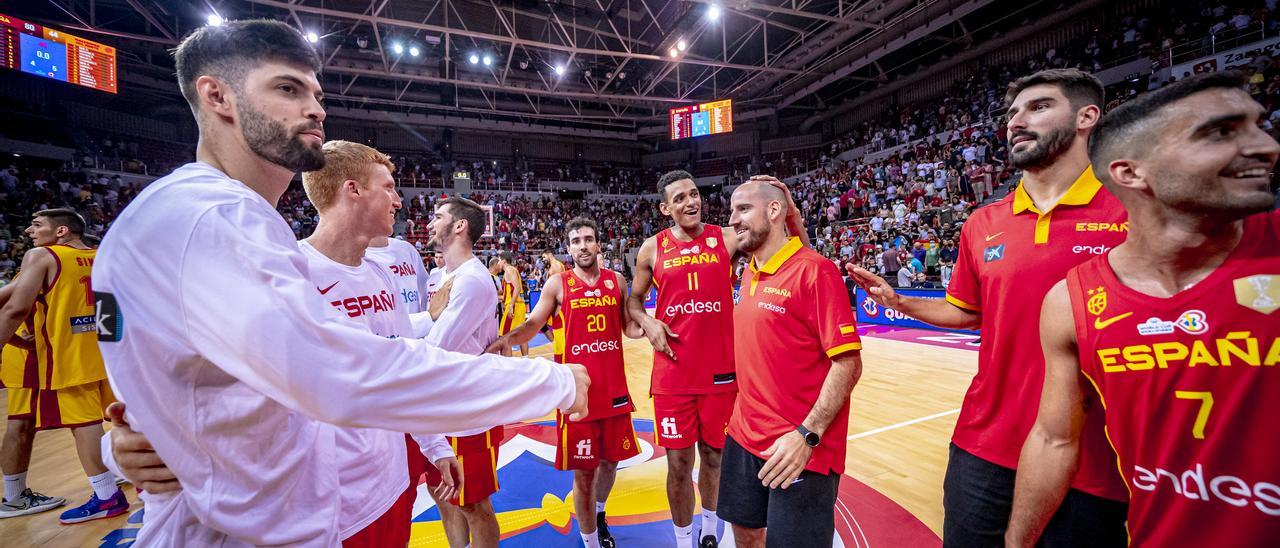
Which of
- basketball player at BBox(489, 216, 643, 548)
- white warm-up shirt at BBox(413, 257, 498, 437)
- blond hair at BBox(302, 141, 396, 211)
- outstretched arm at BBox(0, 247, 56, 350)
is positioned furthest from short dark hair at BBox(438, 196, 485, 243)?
outstretched arm at BBox(0, 247, 56, 350)

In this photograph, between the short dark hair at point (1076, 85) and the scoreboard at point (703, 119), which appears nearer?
the short dark hair at point (1076, 85)

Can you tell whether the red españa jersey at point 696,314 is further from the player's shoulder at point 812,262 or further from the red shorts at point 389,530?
the red shorts at point 389,530

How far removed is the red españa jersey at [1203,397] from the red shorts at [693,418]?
223cm

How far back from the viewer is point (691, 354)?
140 inches

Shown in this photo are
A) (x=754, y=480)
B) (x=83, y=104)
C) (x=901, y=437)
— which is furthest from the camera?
(x=83, y=104)

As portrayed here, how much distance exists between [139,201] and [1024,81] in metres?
3.16

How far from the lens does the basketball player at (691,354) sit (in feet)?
11.3

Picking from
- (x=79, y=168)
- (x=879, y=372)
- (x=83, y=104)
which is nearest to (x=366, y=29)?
(x=79, y=168)

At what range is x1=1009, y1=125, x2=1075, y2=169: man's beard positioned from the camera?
6.95 ft

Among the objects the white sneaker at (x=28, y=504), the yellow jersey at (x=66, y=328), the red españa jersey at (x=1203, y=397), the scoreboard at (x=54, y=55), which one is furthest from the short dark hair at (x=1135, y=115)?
the scoreboard at (x=54, y=55)

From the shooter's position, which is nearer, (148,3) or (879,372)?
(879,372)

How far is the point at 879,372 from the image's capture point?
7.77 meters

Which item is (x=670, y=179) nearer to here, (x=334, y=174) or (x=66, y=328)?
(x=334, y=174)

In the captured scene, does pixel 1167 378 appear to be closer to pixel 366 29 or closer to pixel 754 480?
pixel 754 480
